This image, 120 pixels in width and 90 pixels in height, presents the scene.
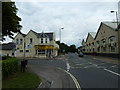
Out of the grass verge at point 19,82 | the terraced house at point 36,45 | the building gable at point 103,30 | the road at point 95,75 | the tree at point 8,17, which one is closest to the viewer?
the grass verge at point 19,82

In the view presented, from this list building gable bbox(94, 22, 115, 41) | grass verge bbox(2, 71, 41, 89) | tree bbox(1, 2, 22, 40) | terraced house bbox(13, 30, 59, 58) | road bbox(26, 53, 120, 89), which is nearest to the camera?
grass verge bbox(2, 71, 41, 89)

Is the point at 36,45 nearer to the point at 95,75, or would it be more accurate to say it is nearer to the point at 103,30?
the point at 103,30

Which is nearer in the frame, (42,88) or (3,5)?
(42,88)

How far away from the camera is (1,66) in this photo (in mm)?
9359

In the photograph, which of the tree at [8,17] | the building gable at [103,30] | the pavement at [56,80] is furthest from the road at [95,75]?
the building gable at [103,30]

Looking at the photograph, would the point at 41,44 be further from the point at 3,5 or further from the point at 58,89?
the point at 58,89

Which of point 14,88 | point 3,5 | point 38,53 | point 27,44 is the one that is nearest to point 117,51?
point 38,53

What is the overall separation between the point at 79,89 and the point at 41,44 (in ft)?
123

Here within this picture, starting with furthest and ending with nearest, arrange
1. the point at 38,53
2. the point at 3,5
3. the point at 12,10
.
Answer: the point at 38,53 < the point at 12,10 < the point at 3,5

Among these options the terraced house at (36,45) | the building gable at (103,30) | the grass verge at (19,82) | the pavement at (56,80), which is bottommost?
the pavement at (56,80)

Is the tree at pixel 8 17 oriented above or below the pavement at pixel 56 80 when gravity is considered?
above

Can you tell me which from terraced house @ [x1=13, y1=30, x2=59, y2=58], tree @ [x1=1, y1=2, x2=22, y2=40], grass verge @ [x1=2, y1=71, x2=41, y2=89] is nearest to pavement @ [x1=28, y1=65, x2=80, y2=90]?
grass verge @ [x1=2, y1=71, x2=41, y2=89]

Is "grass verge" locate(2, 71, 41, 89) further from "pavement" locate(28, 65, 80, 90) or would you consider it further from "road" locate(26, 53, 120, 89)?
"road" locate(26, 53, 120, 89)

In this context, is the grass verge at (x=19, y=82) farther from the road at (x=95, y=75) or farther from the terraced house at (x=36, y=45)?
the terraced house at (x=36, y=45)
